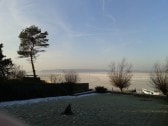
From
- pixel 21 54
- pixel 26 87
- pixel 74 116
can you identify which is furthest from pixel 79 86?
pixel 74 116

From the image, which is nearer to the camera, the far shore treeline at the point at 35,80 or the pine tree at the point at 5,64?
the far shore treeline at the point at 35,80

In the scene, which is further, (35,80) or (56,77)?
(56,77)

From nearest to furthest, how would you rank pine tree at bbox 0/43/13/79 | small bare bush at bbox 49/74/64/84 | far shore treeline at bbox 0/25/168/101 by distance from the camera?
far shore treeline at bbox 0/25/168/101, pine tree at bbox 0/43/13/79, small bare bush at bbox 49/74/64/84

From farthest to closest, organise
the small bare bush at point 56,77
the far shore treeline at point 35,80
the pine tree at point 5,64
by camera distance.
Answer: the small bare bush at point 56,77 < the pine tree at point 5,64 < the far shore treeline at point 35,80

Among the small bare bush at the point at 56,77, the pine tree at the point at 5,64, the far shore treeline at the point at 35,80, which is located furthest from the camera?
the small bare bush at the point at 56,77

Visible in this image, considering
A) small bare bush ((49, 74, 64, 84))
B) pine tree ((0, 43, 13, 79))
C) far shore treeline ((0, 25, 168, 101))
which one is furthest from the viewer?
small bare bush ((49, 74, 64, 84))

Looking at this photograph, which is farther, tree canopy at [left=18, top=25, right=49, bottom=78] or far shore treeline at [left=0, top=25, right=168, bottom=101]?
tree canopy at [left=18, top=25, right=49, bottom=78]

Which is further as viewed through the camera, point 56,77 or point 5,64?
point 56,77

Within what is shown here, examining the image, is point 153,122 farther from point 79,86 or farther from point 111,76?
point 111,76

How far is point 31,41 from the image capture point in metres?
47.9

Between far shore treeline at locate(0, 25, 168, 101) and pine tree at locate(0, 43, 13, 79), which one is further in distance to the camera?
pine tree at locate(0, 43, 13, 79)

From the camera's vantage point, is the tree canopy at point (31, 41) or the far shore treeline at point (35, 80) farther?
the tree canopy at point (31, 41)

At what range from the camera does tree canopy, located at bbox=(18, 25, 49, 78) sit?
4797 centimetres

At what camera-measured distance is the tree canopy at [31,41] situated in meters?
48.0
